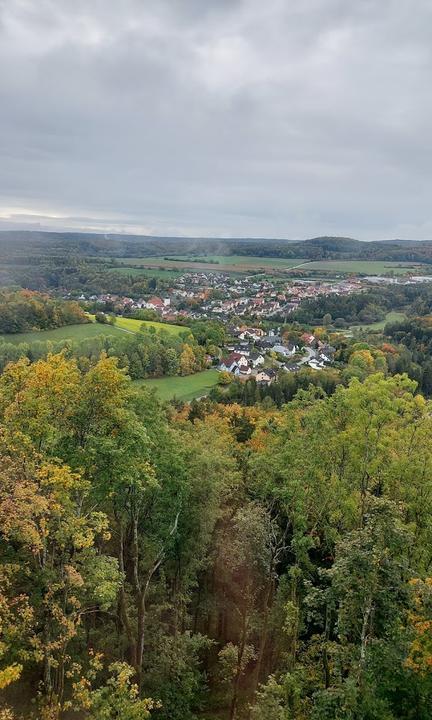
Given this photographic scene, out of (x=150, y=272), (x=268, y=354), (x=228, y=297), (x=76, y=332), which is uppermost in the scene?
(x=150, y=272)

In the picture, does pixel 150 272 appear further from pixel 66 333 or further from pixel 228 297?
pixel 66 333

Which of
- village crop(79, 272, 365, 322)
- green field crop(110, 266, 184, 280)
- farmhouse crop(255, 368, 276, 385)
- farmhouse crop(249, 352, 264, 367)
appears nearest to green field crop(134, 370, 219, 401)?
farmhouse crop(255, 368, 276, 385)

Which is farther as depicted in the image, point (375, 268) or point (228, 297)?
point (375, 268)

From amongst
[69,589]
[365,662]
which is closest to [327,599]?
[365,662]

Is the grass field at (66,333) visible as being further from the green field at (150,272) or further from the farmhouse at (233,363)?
the green field at (150,272)

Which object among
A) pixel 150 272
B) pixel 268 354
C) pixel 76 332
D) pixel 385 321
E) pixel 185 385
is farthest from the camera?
pixel 150 272

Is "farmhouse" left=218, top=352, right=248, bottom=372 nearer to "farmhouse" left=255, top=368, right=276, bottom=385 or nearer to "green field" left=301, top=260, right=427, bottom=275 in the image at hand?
"farmhouse" left=255, top=368, right=276, bottom=385

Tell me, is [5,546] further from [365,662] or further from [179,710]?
[365,662]

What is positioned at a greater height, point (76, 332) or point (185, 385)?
point (76, 332)

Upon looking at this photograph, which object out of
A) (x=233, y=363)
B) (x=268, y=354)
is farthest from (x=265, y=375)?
(x=268, y=354)

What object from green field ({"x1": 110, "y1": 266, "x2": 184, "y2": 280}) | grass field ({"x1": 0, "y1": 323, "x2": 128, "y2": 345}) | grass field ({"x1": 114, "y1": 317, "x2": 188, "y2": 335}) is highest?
green field ({"x1": 110, "y1": 266, "x2": 184, "y2": 280})
